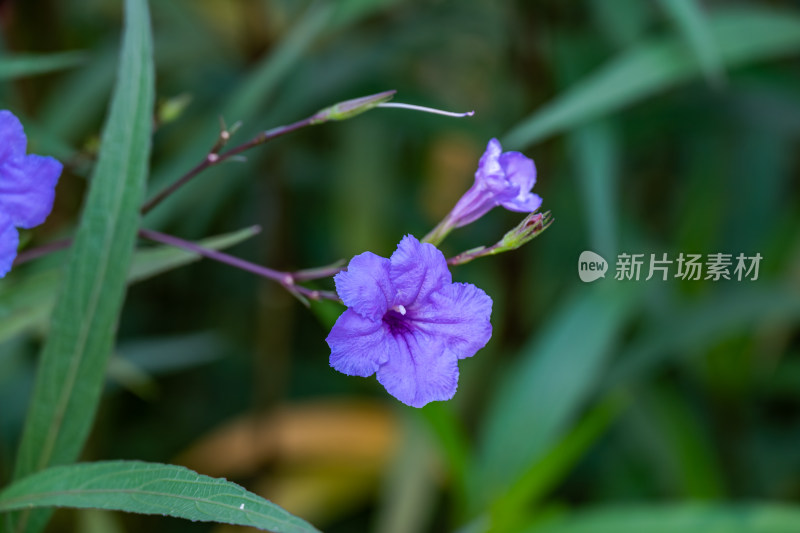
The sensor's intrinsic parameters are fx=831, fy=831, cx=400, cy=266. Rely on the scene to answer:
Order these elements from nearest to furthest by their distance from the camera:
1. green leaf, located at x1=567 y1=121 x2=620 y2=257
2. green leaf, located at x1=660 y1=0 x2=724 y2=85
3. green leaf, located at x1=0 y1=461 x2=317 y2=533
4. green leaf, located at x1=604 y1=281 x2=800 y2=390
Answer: green leaf, located at x1=0 y1=461 x2=317 y2=533 < green leaf, located at x1=660 y1=0 x2=724 y2=85 < green leaf, located at x1=567 y1=121 x2=620 y2=257 < green leaf, located at x1=604 y1=281 x2=800 y2=390

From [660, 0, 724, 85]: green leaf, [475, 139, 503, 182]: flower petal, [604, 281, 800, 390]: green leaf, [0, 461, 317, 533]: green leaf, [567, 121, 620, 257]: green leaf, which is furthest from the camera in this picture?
[604, 281, 800, 390]: green leaf

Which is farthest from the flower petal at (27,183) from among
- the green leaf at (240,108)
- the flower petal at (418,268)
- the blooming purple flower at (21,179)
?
the green leaf at (240,108)


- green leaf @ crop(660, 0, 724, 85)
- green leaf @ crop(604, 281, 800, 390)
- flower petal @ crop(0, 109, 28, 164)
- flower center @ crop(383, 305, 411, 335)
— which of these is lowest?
flower center @ crop(383, 305, 411, 335)

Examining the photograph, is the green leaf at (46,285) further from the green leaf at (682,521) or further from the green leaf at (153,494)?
the green leaf at (682,521)

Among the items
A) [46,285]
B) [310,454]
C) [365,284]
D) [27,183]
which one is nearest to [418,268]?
[365,284]

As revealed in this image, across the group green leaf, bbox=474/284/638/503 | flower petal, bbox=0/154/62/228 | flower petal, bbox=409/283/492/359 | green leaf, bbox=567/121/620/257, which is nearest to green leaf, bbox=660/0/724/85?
green leaf, bbox=567/121/620/257

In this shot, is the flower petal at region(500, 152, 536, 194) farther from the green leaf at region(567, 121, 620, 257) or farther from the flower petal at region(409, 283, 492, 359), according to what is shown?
the green leaf at region(567, 121, 620, 257)

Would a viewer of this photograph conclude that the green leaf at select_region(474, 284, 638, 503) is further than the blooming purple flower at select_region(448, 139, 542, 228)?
Yes

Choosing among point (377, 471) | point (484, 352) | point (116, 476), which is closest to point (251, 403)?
point (377, 471)
